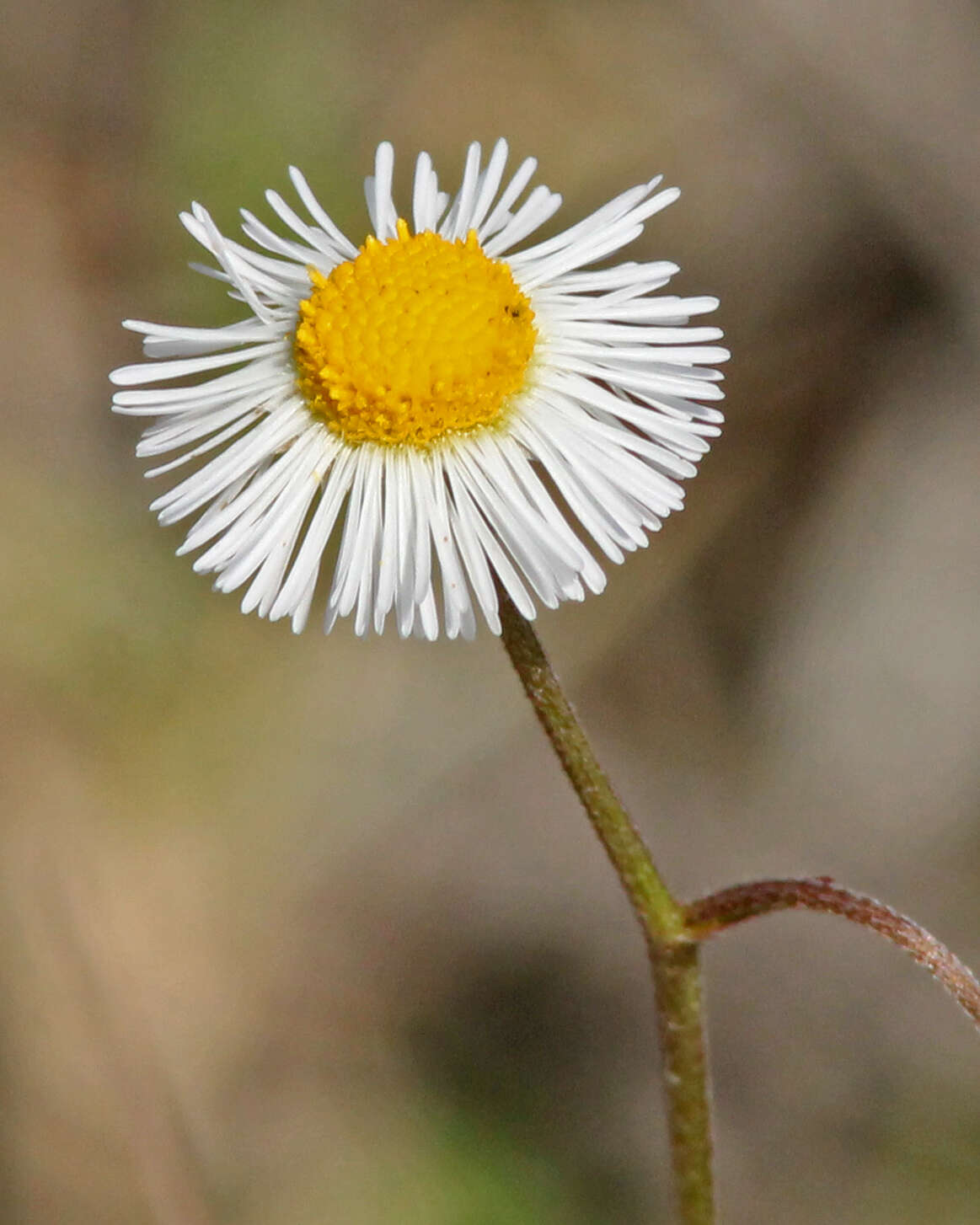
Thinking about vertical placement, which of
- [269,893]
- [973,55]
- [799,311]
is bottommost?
[269,893]

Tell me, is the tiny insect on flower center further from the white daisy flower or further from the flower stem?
the flower stem

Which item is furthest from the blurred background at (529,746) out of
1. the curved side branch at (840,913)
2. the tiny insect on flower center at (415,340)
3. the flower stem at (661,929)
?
the tiny insect on flower center at (415,340)

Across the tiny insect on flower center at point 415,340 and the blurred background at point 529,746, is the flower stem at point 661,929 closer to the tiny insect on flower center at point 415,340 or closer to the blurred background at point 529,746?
the tiny insect on flower center at point 415,340

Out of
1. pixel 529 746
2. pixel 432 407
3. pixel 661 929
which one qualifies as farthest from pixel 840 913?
pixel 529 746

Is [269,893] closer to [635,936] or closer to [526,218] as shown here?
[635,936]

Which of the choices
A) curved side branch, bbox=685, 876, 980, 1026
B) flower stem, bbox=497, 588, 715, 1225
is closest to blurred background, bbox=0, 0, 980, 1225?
flower stem, bbox=497, 588, 715, 1225

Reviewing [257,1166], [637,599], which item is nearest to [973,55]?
[637,599]
